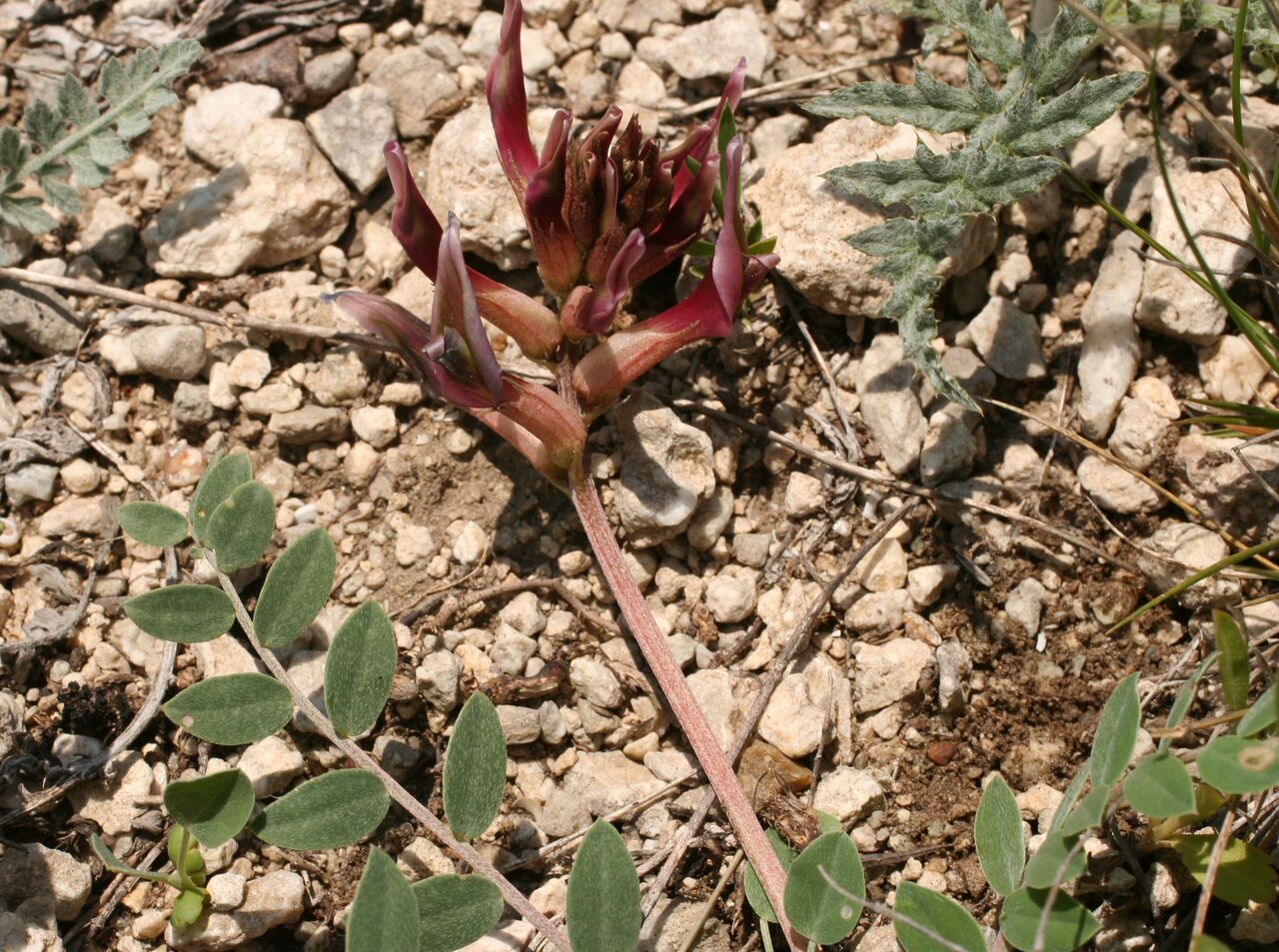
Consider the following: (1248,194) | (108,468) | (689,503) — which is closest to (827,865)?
(689,503)

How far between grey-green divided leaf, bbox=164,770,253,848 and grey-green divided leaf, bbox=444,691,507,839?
1.49 ft

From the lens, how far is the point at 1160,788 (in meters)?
2.30

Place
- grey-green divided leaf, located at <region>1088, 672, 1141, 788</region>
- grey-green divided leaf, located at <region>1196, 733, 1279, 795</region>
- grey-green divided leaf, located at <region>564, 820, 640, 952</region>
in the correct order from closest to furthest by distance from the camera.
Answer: grey-green divided leaf, located at <region>1196, 733, 1279, 795</region> → grey-green divided leaf, located at <region>1088, 672, 1141, 788</region> → grey-green divided leaf, located at <region>564, 820, 640, 952</region>

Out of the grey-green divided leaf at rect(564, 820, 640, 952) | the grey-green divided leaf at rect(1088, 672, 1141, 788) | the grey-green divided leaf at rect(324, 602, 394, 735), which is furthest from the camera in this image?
the grey-green divided leaf at rect(324, 602, 394, 735)

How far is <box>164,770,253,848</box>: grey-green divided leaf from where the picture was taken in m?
2.57

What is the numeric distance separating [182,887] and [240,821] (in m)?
0.32

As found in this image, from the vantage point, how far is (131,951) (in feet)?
9.30

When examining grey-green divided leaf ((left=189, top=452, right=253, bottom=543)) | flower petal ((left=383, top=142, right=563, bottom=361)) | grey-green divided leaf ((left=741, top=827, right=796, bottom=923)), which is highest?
flower petal ((left=383, top=142, right=563, bottom=361))

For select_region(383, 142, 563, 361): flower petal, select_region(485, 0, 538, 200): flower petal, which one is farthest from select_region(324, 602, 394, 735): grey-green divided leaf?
select_region(485, 0, 538, 200): flower petal

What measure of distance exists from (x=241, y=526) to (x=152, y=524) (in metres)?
0.27

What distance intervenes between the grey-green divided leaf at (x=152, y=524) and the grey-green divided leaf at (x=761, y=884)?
165 cm

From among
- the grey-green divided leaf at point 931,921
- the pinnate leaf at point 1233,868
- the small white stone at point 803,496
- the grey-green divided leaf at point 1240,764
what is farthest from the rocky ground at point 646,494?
the grey-green divided leaf at point 1240,764

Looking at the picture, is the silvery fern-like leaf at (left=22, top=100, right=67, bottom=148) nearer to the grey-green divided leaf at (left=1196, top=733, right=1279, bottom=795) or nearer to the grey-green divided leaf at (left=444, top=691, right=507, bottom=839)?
the grey-green divided leaf at (left=444, top=691, right=507, bottom=839)

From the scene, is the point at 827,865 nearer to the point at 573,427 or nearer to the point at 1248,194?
the point at 573,427
